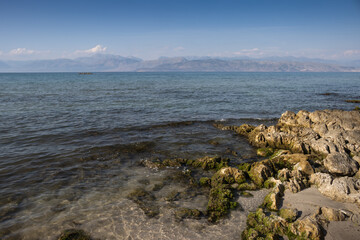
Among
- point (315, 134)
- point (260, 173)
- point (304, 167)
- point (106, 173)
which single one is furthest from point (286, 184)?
point (106, 173)

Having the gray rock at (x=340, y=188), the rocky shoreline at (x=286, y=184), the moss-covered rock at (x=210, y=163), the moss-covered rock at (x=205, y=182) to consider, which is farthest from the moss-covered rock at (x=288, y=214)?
the moss-covered rock at (x=210, y=163)

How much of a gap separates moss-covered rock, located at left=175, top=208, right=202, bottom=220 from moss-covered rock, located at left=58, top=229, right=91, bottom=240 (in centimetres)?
386

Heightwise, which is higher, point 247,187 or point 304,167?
point 304,167

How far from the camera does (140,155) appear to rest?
16.6 m

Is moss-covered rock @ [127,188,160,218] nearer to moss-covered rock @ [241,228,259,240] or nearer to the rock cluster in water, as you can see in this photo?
moss-covered rock @ [241,228,259,240]

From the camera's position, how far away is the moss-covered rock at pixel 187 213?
9608 millimetres

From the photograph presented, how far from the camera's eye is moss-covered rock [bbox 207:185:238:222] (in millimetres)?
9703

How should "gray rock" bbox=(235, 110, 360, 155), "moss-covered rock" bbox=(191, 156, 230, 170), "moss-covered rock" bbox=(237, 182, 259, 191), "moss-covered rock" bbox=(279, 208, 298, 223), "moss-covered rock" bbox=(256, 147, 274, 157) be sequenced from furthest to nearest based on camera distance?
"moss-covered rock" bbox=(256, 147, 274, 157)
"gray rock" bbox=(235, 110, 360, 155)
"moss-covered rock" bbox=(191, 156, 230, 170)
"moss-covered rock" bbox=(237, 182, 259, 191)
"moss-covered rock" bbox=(279, 208, 298, 223)

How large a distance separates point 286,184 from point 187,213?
5677mm

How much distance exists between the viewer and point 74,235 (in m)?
8.61

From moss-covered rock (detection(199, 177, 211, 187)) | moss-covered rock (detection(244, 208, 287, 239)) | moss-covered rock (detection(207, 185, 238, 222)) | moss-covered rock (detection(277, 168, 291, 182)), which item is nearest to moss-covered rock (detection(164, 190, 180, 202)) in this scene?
moss-covered rock (detection(199, 177, 211, 187))

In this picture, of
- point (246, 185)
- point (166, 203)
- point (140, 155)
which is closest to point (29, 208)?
point (166, 203)

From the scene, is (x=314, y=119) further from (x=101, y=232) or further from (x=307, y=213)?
(x=101, y=232)

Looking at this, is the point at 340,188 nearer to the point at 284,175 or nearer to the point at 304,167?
the point at 304,167
